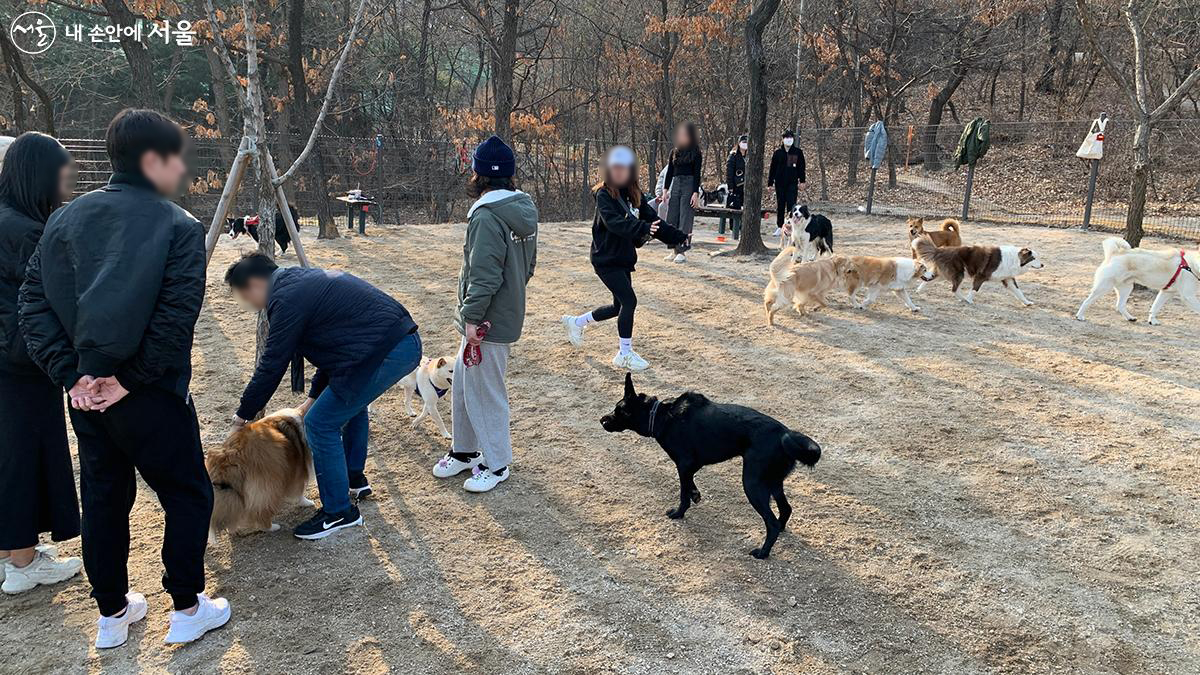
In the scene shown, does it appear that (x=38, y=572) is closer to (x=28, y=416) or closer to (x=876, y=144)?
(x=28, y=416)

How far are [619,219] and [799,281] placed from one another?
9.62ft

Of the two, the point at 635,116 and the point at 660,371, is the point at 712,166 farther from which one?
the point at 660,371

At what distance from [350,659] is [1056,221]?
15950 millimetres

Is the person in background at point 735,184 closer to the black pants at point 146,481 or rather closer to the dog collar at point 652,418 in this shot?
the dog collar at point 652,418

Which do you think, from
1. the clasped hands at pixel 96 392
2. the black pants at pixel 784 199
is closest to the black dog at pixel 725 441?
the clasped hands at pixel 96 392

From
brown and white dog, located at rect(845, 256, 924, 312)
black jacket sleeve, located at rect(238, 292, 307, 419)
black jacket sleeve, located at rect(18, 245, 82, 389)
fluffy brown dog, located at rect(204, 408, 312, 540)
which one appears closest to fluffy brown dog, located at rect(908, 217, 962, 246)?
brown and white dog, located at rect(845, 256, 924, 312)

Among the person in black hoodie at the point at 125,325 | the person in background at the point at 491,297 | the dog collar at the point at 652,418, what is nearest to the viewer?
the person in black hoodie at the point at 125,325

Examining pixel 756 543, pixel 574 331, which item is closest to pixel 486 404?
pixel 756 543

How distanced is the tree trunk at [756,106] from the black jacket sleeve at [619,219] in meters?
5.58

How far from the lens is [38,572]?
3182 mm

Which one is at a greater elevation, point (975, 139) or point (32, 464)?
point (975, 139)

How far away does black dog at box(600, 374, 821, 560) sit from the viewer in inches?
132

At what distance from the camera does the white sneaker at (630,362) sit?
616 cm

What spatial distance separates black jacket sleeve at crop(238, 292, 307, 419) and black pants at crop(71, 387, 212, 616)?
13.3 inches
